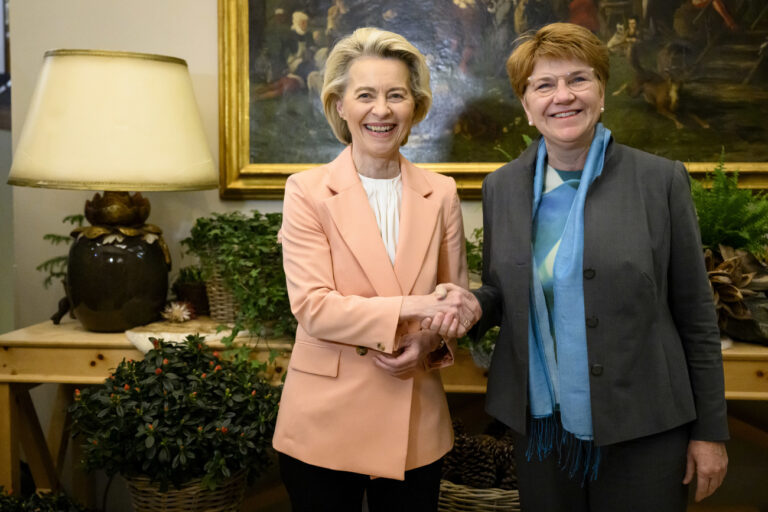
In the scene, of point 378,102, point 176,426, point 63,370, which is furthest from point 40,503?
point 378,102

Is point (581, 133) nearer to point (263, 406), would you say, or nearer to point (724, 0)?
point (263, 406)

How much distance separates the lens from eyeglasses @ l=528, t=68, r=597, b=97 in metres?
1.42

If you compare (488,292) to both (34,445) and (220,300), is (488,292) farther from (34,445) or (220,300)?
(34,445)

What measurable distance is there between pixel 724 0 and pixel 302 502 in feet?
7.03

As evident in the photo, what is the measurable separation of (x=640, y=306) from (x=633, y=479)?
0.33m

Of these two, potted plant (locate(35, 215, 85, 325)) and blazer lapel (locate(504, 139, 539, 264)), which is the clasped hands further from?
potted plant (locate(35, 215, 85, 325))

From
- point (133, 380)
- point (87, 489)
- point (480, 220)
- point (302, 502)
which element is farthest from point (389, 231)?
point (87, 489)

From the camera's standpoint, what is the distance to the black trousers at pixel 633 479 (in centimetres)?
139

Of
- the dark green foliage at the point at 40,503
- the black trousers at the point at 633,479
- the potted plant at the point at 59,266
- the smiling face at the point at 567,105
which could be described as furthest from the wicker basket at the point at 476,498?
the potted plant at the point at 59,266

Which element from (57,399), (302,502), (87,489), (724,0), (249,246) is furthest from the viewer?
(87,489)

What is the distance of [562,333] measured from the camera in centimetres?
141

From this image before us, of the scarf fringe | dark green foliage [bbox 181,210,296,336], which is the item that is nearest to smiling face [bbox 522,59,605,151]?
the scarf fringe

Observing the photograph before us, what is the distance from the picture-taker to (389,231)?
1555 mm

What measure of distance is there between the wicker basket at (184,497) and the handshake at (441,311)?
3.29ft
